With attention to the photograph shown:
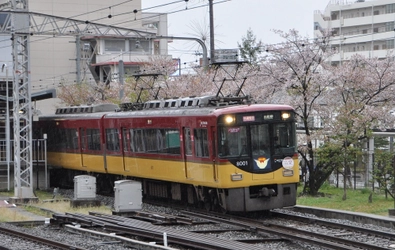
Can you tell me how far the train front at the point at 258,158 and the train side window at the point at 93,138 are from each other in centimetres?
870

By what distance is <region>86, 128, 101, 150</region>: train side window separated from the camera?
84.3ft

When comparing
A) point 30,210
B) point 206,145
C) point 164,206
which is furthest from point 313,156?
→ point 30,210

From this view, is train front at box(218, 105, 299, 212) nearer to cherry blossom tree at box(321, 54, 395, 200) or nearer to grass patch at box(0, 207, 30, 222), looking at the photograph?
cherry blossom tree at box(321, 54, 395, 200)

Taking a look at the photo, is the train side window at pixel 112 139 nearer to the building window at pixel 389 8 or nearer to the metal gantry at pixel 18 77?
the metal gantry at pixel 18 77

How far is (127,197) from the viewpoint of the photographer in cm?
1877

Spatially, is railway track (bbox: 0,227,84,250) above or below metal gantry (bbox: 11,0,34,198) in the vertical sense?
below

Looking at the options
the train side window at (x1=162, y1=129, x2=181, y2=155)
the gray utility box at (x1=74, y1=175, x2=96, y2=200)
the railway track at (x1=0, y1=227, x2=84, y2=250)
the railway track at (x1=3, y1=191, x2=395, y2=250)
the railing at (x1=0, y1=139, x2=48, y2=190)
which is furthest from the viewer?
the railing at (x1=0, y1=139, x2=48, y2=190)

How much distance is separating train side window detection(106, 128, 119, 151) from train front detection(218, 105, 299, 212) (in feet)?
23.2

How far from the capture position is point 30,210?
20438 mm

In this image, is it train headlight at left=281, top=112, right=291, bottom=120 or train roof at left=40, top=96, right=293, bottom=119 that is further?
train headlight at left=281, top=112, right=291, bottom=120

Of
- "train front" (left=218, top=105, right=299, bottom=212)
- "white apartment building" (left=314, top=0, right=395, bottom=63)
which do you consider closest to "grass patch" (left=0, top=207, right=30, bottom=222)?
"train front" (left=218, top=105, right=299, bottom=212)

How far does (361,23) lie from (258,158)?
5483cm

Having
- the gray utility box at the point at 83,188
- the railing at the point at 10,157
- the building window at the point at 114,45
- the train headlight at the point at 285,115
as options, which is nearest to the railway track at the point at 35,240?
the gray utility box at the point at 83,188

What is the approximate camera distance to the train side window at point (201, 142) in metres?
18.0
